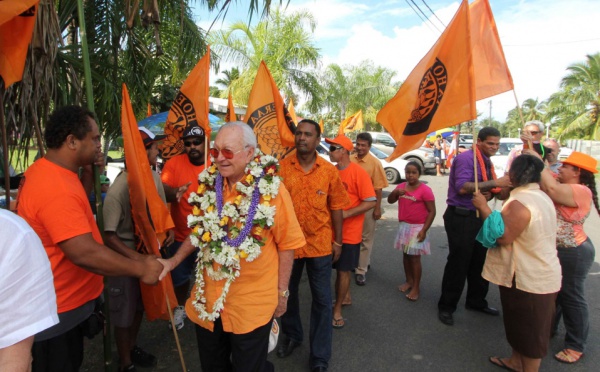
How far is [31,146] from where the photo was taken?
4180mm

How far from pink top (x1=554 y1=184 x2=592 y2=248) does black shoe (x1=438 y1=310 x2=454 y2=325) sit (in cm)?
131

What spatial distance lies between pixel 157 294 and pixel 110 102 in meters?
3.48

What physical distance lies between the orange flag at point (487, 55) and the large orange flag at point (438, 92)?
0.32 meters

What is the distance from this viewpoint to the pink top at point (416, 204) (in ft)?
15.6

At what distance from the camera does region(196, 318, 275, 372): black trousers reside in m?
2.24

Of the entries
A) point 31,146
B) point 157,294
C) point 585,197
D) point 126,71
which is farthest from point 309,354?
point 126,71

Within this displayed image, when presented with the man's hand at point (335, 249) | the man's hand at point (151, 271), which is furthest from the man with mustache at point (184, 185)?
the man's hand at point (151, 271)

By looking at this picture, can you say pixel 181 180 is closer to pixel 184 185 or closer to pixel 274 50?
pixel 184 185

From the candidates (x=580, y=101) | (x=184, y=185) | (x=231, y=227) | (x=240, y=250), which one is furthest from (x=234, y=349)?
(x=580, y=101)

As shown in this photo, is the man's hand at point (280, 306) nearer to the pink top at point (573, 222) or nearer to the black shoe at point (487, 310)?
the pink top at point (573, 222)

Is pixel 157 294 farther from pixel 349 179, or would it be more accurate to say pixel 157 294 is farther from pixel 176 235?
pixel 349 179

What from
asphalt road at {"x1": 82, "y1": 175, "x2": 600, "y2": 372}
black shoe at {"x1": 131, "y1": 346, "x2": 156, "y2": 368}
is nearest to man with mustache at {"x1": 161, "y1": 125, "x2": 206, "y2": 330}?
asphalt road at {"x1": 82, "y1": 175, "x2": 600, "y2": 372}

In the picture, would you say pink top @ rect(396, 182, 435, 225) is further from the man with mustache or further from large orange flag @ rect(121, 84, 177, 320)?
large orange flag @ rect(121, 84, 177, 320)

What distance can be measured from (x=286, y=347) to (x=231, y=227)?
1.79 metres
